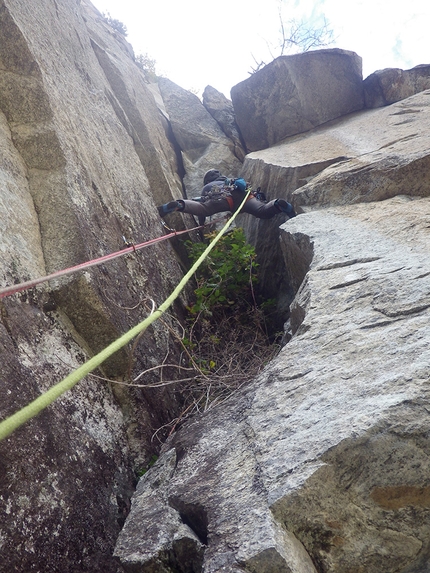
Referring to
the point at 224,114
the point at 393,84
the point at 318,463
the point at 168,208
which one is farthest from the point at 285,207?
the point at 224,114

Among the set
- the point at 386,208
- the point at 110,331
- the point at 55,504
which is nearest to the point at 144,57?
the point at 386,208

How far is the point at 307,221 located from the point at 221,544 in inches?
120

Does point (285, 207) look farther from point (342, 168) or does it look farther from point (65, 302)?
point (65, 302)

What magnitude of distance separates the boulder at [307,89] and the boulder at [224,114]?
774 mm

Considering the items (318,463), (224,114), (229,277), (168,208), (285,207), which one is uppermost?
(224,114)

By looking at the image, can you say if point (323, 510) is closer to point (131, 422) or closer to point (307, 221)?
point (131, 422)

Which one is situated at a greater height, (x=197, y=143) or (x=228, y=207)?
(x=197, y=143)

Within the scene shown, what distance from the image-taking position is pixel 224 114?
9.80 m

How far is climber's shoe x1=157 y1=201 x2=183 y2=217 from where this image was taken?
5.45 meters

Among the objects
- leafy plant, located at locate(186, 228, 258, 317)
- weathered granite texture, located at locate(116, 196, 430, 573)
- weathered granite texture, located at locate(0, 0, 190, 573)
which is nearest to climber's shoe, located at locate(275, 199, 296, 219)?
leafy plant, located at locate(186, 228, 258, 317)

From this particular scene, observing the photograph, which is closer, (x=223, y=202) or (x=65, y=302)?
(x=65, y=302)

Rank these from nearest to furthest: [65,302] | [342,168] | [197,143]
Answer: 1. [65,302]
2. [342,168]
3. [197,143]

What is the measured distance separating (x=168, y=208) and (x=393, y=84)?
603cm

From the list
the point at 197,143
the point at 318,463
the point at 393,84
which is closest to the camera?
the point at 318,463
